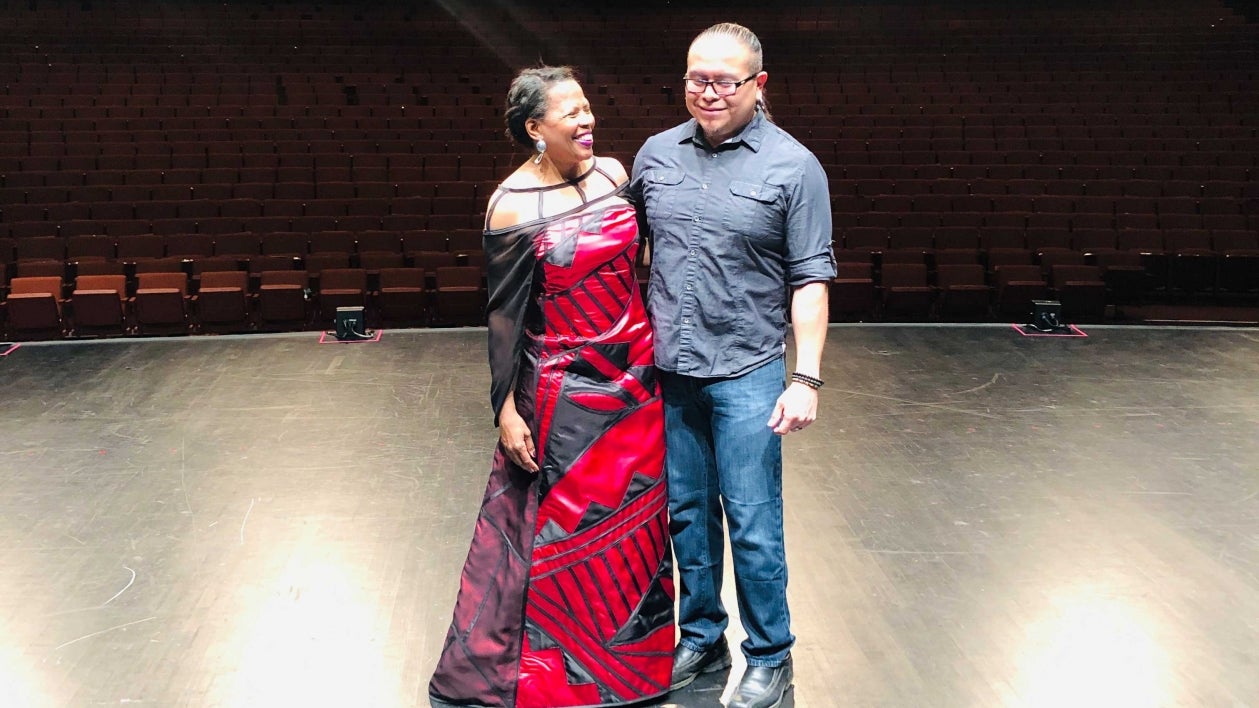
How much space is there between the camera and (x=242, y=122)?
8000 millimetres

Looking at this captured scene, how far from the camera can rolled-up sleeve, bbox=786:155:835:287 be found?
5.57 feet

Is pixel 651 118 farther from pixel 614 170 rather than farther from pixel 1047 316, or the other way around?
pixel 614 170

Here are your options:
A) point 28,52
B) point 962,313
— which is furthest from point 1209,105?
point 28,52

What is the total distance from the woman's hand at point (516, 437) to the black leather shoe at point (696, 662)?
0.47m

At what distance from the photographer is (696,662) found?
6.42ft

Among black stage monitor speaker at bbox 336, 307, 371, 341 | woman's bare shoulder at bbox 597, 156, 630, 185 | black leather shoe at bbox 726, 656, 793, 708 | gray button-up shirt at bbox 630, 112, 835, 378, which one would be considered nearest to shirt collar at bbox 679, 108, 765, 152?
gray button-up shirt at bbox 630, 112, 835, 378

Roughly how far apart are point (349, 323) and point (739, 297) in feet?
11.6

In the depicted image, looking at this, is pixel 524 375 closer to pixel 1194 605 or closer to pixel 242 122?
pixel 1194 605

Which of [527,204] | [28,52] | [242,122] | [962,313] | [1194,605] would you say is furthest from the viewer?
[28,52]

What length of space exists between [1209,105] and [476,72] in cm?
637

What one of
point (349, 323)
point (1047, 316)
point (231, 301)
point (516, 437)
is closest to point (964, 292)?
point (1047, 316)

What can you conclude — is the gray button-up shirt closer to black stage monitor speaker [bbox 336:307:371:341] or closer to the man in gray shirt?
the man in gray shirt

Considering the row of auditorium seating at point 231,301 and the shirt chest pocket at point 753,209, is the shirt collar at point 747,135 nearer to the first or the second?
the shirt chest pocket at point 753,209

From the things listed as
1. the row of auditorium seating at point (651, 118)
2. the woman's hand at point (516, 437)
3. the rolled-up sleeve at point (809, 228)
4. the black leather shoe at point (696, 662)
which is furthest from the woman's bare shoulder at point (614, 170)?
the row of auditorium seating at point (651, 118)
